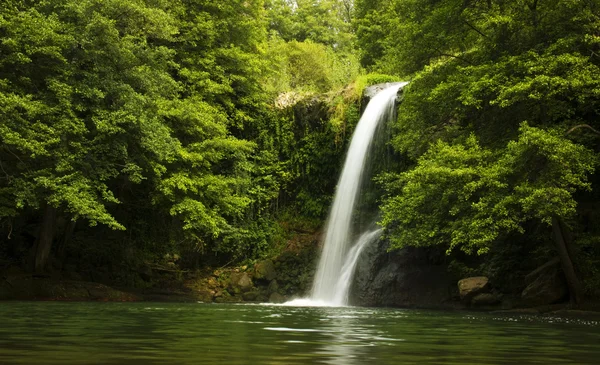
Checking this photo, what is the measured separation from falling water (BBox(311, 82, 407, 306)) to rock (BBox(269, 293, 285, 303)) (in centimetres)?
170

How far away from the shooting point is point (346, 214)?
92.5 feet

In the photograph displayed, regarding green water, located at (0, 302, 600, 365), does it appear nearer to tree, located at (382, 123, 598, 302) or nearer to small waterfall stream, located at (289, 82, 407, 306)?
tree, located at (382, 123, 598, 302)

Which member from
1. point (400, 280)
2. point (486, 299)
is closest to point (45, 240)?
point (400, 280)

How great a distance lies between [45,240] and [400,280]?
13.3m

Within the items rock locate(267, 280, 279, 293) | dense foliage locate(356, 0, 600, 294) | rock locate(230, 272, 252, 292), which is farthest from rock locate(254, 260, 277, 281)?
dense foliage locate(356, 0, 600, 294)

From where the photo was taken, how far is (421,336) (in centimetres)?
902

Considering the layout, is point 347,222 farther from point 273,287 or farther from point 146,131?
point 146,131

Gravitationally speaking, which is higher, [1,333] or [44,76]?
[44,76]

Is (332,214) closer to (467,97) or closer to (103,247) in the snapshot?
(103,247)

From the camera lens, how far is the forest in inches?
690

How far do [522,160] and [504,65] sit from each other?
123 inches

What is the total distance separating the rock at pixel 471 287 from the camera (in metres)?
21.5

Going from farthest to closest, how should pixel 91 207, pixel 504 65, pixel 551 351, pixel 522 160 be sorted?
1. pixel 91 207
2. pixel 504 65
3. pixel 522 160
4. pixel 551 351

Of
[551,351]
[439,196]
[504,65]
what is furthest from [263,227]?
[551,351]
